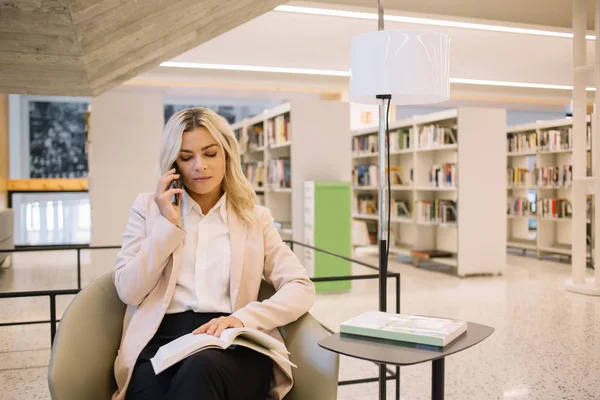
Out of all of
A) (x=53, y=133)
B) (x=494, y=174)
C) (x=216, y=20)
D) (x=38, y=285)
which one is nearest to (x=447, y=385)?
(x=216, y=20)

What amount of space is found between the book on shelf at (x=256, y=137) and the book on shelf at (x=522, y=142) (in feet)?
14.0

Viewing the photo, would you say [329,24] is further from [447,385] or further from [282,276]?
[282,276]

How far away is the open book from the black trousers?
0.09ft

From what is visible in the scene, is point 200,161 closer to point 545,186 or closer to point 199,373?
point 199,373

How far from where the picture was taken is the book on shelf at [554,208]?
27.2 ft

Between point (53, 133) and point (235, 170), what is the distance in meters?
11.4

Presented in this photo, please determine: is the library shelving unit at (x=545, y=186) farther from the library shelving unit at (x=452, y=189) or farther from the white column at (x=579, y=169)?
the white column at (x=579, y=169)

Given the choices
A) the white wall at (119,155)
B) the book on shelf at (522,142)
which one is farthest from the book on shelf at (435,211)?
the white wall at (119,155)

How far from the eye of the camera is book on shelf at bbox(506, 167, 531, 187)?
356 inches

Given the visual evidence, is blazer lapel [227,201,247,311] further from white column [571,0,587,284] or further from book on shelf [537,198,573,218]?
book on shelf [537,198,573,218]

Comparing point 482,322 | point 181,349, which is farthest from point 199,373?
point 482,322

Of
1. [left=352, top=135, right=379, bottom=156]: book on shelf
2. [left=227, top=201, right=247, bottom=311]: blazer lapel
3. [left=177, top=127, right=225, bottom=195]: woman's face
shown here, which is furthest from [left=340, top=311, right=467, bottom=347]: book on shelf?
[left=352, top=135, right=379, bottom=156]: book on shelf

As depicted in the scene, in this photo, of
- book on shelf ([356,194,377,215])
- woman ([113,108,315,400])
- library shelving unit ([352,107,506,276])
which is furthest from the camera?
book on shelf ([356,194,377,215])

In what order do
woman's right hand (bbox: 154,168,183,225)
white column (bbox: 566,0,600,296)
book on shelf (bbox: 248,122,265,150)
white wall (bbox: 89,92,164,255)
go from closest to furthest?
woman's right hand (bbox: 154,168,183,225) → white column (bbox: 566,0,600,296) → white wall (bbox: 89,92,164,255) → book on shelf (bbox: 248,122,265,150)
